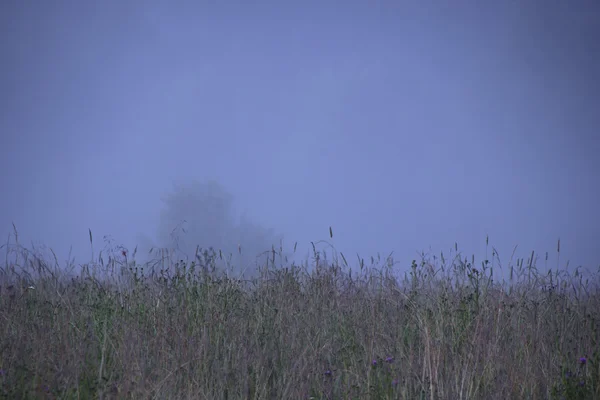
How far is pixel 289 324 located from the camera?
4777 mm

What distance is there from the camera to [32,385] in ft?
9.59

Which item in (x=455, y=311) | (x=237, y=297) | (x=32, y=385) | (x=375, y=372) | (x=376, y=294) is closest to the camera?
(x=32, y=385)

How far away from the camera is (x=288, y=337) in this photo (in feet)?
14.1

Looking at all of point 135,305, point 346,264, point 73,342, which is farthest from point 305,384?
point 346,264

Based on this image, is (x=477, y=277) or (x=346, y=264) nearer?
(x=477, y=277)

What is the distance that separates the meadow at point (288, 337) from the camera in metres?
3.34

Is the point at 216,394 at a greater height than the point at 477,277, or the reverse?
the point at 477,277

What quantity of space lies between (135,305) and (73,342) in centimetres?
112

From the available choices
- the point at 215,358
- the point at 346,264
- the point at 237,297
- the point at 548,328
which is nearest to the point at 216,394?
the point at 215,358

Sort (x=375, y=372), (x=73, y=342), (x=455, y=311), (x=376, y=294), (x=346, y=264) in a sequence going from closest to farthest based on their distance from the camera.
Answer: (x=375, y=372) → (x=73, y=342) → (x=455, y=311) → (x=376, y=294) → (x=346, y=264)

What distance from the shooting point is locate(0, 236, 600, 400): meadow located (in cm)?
334

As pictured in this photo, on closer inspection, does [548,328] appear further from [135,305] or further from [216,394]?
[135,305]

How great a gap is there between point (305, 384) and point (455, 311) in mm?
2181

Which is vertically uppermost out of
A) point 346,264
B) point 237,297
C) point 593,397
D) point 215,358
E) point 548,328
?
point 346,264
